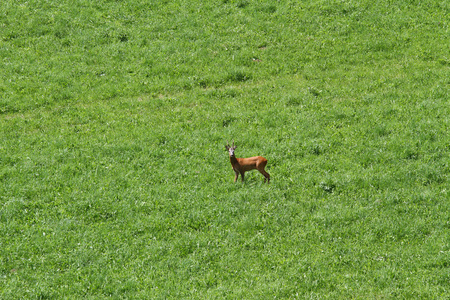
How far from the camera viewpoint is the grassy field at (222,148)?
44.1ft

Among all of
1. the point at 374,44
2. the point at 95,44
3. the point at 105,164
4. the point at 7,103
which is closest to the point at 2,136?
the point at 7,103

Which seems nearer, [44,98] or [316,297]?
[316,297]

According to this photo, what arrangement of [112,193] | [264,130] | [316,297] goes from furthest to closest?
[264,130]
[112,193]
[316,297]

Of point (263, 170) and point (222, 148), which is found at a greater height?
point (263, 170)

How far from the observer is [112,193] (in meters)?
16.7

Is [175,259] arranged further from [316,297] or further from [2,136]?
[2,136]

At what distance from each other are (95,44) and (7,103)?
622 cm

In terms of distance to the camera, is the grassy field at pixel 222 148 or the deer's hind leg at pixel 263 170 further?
the deer's hind leg at pixel 263 170

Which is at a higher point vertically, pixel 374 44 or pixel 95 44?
pixel 95 44

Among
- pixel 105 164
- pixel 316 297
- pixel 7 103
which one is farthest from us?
pixel 7 103

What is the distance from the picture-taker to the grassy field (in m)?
13.4

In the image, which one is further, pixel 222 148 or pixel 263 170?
pixel 222 148

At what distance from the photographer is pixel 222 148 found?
18875 millimetres

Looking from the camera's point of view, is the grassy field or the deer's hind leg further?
the deer's hind leg
